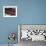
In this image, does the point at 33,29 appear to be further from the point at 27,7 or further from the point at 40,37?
the point at 27,7

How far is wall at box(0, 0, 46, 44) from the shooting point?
3824 millimetres

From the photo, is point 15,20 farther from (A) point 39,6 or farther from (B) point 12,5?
(A) point 39,6

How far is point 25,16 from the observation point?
12.6 feet

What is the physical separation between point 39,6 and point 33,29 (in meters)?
0.68

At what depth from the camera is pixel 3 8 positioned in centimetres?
380

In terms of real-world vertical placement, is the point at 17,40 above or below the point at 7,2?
below

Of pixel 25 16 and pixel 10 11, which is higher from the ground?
pixel 10 11

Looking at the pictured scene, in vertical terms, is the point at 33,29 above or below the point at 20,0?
below

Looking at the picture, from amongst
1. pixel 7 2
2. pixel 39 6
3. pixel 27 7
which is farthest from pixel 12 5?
pixel 39 6

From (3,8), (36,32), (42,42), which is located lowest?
(42,42)

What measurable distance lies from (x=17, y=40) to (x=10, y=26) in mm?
444

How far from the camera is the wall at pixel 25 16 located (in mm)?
3824

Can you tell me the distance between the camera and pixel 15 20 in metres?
3.84

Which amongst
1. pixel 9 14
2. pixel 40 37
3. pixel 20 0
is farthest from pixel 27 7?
pixel 40 37
